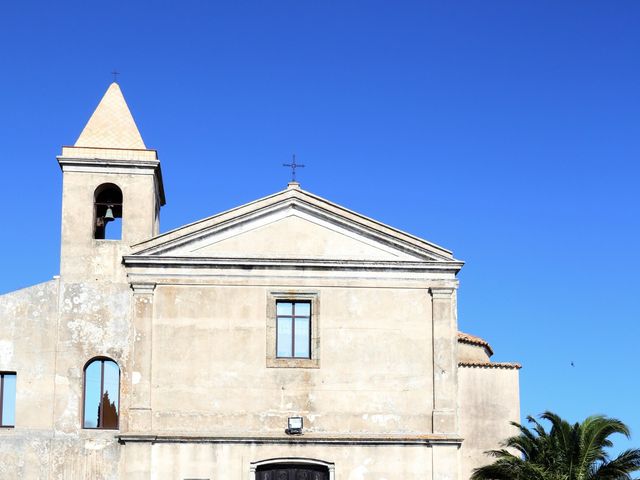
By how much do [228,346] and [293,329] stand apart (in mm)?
1714

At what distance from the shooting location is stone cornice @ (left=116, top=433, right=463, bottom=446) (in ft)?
95.9

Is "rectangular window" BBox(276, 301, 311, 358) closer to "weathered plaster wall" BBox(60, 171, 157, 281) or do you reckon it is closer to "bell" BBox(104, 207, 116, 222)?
"weathered plaster wall" BBox(60, 171, 157, 281)

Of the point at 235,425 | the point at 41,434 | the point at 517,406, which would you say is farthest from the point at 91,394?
the point at 517,406

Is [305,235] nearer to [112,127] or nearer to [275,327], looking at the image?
[275,327]

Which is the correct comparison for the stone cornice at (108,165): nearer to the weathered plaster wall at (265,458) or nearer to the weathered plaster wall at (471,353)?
the weathered plaster wall at (265,458)

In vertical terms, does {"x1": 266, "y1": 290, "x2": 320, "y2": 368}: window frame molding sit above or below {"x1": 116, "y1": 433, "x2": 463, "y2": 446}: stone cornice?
above

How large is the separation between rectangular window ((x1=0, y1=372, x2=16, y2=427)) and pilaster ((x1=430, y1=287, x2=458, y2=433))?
10.4m

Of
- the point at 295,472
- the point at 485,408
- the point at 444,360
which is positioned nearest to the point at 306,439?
the point at 295,472

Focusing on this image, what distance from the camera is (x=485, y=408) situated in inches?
1307

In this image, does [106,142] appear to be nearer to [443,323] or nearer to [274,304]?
[274,304]

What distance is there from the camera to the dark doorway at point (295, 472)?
29.6 m

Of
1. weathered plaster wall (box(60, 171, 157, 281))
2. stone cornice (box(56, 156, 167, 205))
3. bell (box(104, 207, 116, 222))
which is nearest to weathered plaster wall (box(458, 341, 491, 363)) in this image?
weathered plaster wall (box(60, 171, 157, 281))

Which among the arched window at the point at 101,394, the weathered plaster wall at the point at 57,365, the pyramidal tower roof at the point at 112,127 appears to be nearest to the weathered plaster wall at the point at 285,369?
the arched window at the point at 101,394

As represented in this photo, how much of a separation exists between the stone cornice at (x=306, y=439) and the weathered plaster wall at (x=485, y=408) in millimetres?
2947
